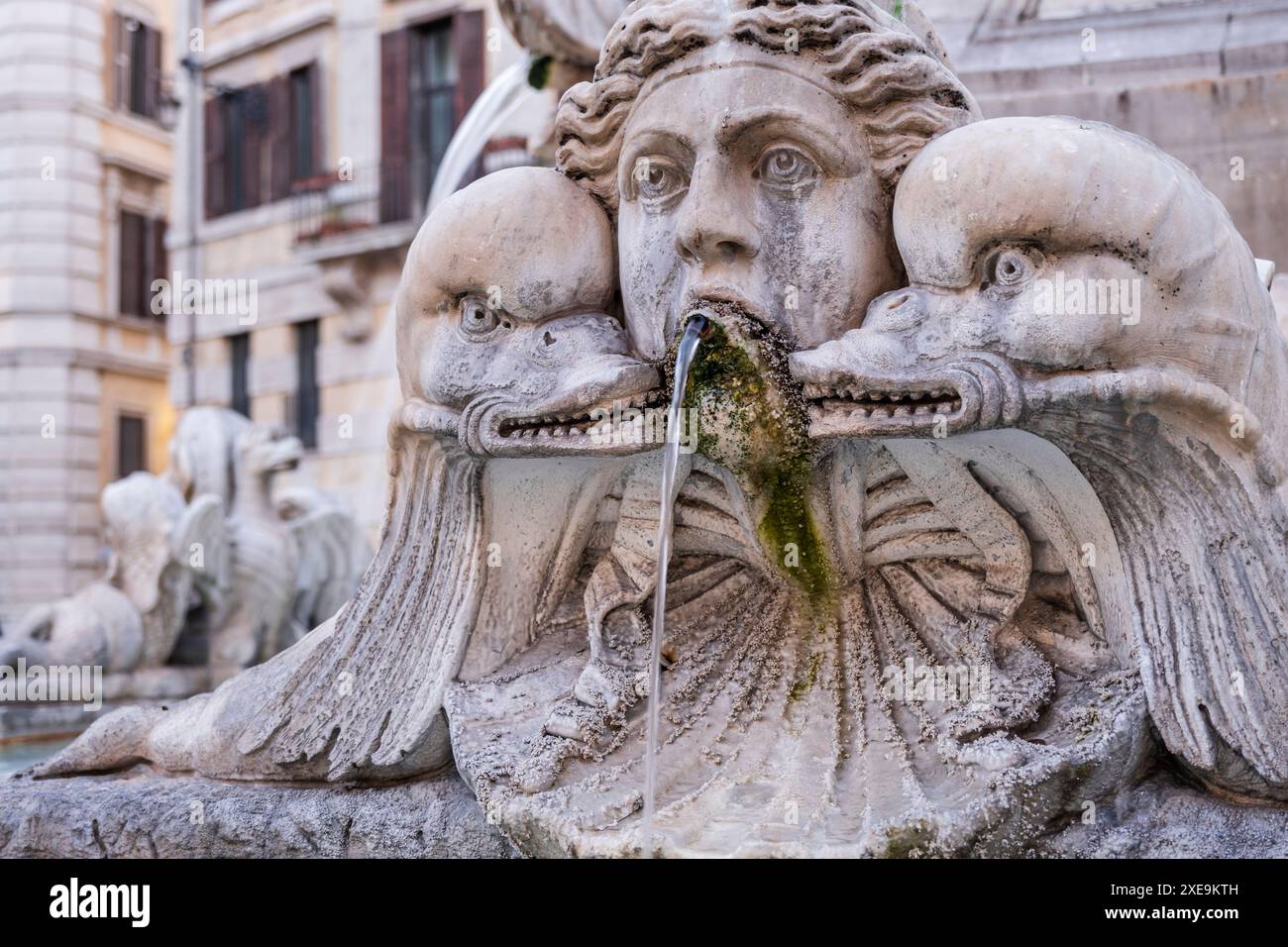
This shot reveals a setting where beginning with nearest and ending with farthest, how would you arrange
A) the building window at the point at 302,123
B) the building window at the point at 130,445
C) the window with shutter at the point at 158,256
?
the building window at the point at 302,123 → the building window at the point at 130,445 → the window with shutter at the point at 158,256

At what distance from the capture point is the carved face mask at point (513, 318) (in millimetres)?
2484

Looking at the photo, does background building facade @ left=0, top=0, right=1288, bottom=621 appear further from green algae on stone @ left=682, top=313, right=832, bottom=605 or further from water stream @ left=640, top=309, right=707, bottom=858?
green algae on stone @ left=682, top=313, right=832, bottom=605

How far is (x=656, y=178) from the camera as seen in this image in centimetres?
254

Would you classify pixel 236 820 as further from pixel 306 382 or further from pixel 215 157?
pixel 215 157

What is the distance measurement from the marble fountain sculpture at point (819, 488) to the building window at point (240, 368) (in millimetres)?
15616

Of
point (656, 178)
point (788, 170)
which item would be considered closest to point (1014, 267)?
point (788, 170)

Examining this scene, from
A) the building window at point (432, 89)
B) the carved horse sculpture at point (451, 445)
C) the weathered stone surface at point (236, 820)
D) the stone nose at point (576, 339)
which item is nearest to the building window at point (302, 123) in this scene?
the building window at point (432, 89)

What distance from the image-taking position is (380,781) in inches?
107

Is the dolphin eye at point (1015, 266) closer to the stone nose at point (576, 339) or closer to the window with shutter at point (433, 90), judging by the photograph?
the stone nose at point (576, 339)

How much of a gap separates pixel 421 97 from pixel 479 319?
1449cm
